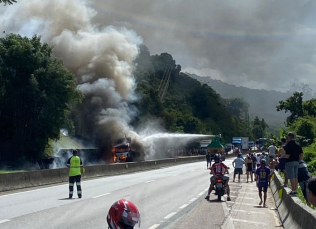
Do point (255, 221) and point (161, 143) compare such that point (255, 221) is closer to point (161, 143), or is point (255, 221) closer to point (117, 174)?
point (117, 174)

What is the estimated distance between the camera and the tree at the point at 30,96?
47.3 meters

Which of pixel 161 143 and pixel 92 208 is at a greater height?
pixel 161 143

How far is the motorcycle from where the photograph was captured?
1831 centimetres

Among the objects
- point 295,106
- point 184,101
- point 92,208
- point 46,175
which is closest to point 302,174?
point 92,208

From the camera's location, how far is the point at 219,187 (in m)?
18.3

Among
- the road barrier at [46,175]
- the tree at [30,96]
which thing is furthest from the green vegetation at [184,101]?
the road barrier at [46,175]

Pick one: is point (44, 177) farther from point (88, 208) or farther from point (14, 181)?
point (88, 208)

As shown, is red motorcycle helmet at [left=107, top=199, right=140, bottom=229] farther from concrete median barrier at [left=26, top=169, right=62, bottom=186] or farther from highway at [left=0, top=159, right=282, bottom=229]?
concrete median barrier at [left=26, top=169, right=62, bottom=186]

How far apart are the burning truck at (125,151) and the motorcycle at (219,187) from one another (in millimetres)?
34831

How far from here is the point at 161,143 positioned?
77.1m

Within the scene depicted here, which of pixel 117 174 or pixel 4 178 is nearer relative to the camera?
pixel 4 178

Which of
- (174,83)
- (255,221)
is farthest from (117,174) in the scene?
(174,83)

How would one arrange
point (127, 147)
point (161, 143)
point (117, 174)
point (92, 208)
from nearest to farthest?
point (92, 208) → point (117, 174) → point (127, 147) → point (161, 143)

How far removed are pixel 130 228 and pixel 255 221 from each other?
912 cm
